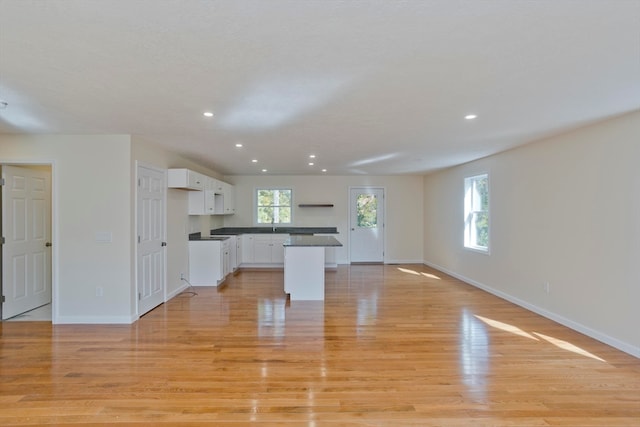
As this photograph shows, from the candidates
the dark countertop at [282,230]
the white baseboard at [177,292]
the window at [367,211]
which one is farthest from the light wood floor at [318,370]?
the window at [367,211]

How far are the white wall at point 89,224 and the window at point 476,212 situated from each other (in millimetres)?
5493

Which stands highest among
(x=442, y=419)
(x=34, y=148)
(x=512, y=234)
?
(x=34, y=148)

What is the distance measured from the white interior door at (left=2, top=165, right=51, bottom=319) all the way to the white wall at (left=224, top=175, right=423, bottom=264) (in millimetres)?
3937

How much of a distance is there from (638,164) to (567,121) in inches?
28.3

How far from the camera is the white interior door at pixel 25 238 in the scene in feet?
13.2

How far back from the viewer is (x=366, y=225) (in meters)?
8.42

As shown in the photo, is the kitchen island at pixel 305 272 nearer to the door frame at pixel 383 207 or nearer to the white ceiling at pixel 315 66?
the white ceiling at pixel 315 66

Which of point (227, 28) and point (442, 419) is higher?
point (227, 28)

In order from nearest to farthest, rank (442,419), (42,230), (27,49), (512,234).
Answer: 1. (27,49)
2. (442,419)
3. (42,230)
4. (512,234)

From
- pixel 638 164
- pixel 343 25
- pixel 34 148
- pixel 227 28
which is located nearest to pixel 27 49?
pixel 227 28

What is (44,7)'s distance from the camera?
1.52 meters

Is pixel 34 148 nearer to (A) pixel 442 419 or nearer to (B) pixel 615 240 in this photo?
(A) pixel 442 419

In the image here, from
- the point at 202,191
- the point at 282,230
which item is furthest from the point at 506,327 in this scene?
the point at 282,230

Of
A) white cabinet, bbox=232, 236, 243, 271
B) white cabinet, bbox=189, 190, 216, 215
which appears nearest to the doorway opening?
white cabinet, bbox=189, 190, 216, 215
